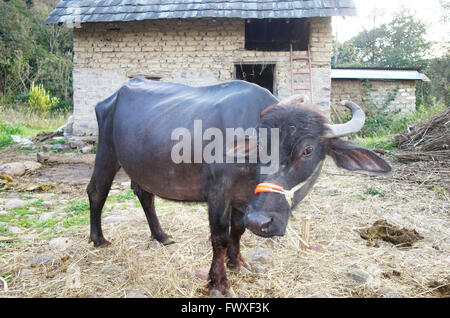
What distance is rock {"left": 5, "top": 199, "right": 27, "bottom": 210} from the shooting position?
4.73 m

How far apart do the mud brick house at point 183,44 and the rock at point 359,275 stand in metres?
6.75

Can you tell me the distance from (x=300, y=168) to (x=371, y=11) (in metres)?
37.7

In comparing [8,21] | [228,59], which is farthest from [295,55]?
[8,21]

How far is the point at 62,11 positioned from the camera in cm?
995

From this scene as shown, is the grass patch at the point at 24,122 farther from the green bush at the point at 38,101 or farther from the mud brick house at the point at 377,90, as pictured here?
the mud brick house at the point at 377,90

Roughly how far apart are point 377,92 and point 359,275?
1365 centimetres

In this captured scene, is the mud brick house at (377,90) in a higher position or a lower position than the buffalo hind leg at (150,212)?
higher

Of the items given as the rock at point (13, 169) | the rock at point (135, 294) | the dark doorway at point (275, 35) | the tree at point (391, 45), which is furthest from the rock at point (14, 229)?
the tree at point (391, 45)

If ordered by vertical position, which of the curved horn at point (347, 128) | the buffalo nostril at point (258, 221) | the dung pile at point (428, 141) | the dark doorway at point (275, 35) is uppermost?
the dark doorway at point (275, 35)

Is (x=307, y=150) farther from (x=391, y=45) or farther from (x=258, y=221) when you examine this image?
(x=391, y=45)

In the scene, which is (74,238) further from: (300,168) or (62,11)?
(62,11)

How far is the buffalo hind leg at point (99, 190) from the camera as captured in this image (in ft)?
11.3

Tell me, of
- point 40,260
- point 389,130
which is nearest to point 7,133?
point 40,260

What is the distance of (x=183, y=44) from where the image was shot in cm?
935
